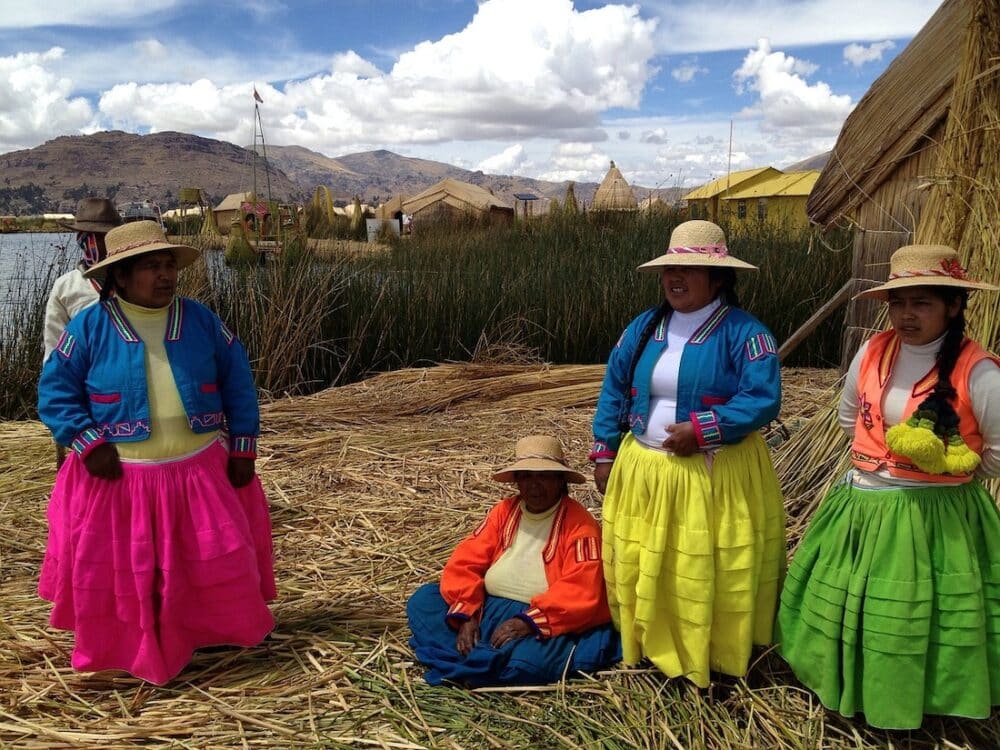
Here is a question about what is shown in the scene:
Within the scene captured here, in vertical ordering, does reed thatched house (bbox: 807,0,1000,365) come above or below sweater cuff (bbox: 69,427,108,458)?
above

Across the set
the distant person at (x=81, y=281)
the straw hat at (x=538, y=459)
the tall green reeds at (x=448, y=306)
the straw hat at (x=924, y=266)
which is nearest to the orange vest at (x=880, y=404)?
the straw hat at (x=924, y=266)

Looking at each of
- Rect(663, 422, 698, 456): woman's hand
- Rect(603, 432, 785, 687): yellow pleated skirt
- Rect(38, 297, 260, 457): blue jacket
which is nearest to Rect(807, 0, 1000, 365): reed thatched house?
Rect(603, 432, 785, 687): yellow pleated skirt

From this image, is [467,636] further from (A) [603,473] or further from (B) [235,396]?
(B) [235,396]

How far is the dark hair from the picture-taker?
5.76 ft

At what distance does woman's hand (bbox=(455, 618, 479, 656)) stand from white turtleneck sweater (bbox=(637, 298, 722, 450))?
0.80 metres

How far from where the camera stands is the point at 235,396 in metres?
2.41

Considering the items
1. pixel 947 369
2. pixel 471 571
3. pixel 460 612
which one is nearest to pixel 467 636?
pixel 460 612

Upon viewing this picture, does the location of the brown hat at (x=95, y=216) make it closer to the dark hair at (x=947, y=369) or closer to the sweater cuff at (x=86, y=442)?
the sweater cuff at (x=86, y=442)

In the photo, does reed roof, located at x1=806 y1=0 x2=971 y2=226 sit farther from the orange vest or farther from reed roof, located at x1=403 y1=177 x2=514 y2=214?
reed roof, located at x1=403 y1=177 x2=514 y2=214

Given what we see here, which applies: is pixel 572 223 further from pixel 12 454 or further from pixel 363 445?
pixel 12 454

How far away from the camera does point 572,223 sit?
37.3ft

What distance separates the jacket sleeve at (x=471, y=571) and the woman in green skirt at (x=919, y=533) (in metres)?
0.95

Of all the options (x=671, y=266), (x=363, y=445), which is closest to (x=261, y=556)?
(x=671, y=266)

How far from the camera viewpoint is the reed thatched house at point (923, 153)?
2508 mm
